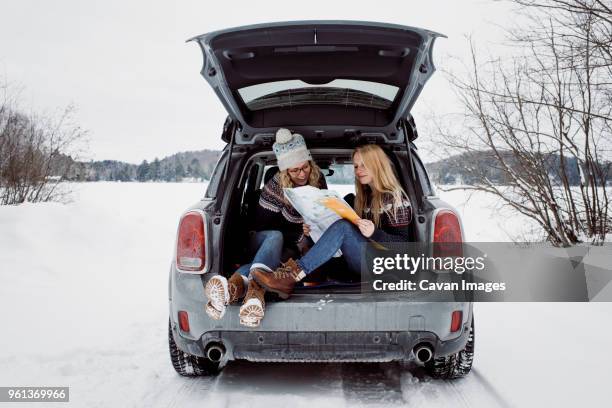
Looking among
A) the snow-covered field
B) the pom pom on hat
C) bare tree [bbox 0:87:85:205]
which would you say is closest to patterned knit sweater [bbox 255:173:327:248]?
the pom pom on hat

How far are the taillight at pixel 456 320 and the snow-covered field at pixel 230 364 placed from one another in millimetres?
434

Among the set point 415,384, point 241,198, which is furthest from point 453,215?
point 241,198

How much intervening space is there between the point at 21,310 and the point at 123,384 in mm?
2296

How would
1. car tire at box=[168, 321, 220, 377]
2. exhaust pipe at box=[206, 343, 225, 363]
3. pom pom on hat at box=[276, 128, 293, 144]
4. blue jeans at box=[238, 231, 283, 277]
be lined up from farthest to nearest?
pom pom on hat at box=[276, 128, 293, 144] → car tire at box=[168, 321, 220, 377] → blue jeans at box=[238, 231, 283, 277] → exhaust pipe at box=[206, 343, 225, 363]

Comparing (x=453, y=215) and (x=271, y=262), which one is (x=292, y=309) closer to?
(x=271, y=262)

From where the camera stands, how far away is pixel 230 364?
3.93 metres

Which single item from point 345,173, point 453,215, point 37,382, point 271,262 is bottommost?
point 37,382

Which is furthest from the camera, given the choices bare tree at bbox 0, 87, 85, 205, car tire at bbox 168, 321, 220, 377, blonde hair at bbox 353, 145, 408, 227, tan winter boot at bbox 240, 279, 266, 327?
bare tree at bbox 0, 87, 85, 205

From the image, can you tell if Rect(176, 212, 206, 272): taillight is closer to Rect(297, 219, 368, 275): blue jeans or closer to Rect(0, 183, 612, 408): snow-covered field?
Rect(297, 219, 368, 275): blue jeans

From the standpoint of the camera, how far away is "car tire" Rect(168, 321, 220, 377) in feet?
11.2

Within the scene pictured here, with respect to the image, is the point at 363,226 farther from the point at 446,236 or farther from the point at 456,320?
the point at 456,320

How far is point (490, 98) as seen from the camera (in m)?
8.04

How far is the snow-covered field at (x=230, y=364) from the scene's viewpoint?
3128mm

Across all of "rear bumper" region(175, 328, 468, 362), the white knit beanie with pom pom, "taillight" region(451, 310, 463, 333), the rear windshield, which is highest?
the rear windshield
